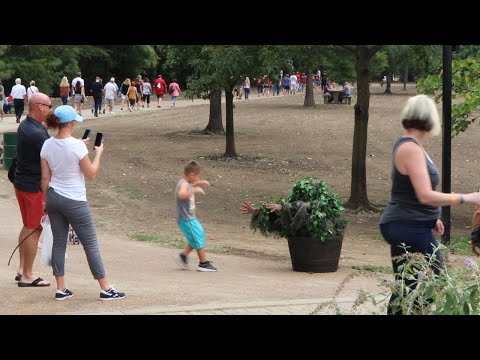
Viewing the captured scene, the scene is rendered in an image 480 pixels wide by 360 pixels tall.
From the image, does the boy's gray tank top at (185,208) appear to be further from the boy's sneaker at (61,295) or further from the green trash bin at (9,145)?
the green trash bin at (9,145)

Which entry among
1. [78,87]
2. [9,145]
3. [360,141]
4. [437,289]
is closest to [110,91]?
[78,87]

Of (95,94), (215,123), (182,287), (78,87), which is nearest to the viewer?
(182,287)

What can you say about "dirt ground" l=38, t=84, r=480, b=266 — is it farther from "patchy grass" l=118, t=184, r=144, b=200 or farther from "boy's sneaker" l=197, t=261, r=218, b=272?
"boy's sneaker" l=197, t=261, r=218, b=272

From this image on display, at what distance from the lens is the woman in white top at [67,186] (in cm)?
779

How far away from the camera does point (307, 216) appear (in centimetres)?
996

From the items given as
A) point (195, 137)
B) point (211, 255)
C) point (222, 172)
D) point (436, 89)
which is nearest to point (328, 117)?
point (195, 137)

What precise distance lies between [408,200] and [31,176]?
3870mm

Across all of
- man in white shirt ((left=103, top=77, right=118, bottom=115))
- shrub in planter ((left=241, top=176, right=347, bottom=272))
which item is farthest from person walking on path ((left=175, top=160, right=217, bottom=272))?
man in white shirt ((left=103, top=77, right=118, bottom=115))

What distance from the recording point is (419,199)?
5977 millimetres

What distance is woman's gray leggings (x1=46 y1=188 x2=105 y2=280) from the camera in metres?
7.80

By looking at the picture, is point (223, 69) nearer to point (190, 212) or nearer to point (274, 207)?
point (190, 212)

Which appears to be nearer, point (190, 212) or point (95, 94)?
point (190, 212)

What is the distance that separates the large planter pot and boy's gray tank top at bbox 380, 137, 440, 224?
Answer: 4.00 metres

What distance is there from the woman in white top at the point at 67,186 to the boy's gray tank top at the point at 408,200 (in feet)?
8.74
